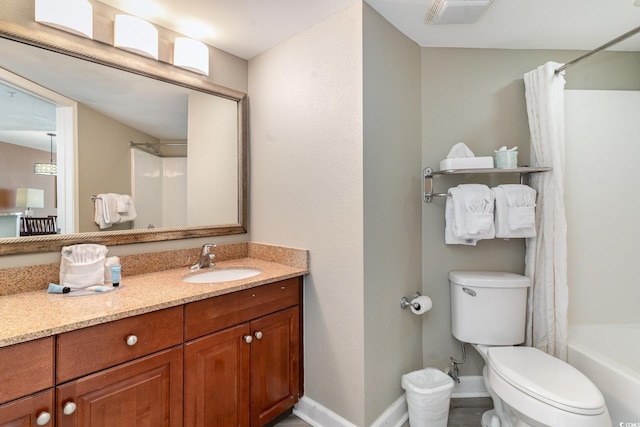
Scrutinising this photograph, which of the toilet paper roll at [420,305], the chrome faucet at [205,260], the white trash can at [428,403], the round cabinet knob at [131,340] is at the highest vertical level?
the chrome faucet at [205,260]

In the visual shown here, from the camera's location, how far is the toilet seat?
1.20m

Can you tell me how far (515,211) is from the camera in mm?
1730

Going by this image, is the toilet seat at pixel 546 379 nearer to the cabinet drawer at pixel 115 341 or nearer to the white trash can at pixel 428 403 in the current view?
the white trash can at pixel 428 403

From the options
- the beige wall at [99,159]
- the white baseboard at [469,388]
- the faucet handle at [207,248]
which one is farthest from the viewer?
the white baseboard at [469,388]

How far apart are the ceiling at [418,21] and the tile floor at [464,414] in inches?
87.5

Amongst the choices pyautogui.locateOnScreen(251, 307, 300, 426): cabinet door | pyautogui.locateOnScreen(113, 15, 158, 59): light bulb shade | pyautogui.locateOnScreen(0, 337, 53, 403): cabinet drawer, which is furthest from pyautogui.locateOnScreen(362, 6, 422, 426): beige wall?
pyautogui.locateOnScreen(0, 337, 53, 403): cabinet drawer

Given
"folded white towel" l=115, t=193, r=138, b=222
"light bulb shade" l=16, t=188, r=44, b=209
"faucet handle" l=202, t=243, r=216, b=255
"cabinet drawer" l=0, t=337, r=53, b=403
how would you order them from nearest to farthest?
"cabinet drawer" l=0, t=337, r=53, b=403
"light bulb shade" l=16, t=188, r=44, b=209
"folded white towel" l=115, t=193, r=138, b=222
"faucet handle" l=202, t=243, r=216, b=255

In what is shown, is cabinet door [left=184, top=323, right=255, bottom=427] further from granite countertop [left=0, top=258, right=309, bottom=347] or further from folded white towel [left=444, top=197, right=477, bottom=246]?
folded white towel [left=444, top=197, right=477, bottom=246]

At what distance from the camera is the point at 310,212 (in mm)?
1757

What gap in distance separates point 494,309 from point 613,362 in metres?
0.54

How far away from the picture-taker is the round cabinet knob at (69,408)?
978mm

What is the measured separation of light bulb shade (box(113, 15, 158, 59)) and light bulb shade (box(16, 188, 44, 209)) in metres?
0.79

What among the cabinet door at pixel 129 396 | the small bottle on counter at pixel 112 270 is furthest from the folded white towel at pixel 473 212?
the small bottle on counter at pixel 112 270

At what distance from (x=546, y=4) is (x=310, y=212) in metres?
1.61
